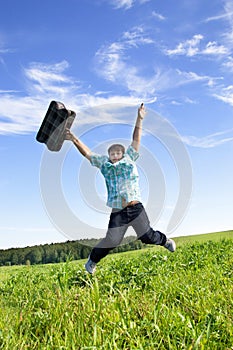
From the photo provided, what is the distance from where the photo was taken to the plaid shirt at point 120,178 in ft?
24.5

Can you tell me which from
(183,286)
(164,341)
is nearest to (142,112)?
(183,286)

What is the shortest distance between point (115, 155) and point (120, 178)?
459 mm

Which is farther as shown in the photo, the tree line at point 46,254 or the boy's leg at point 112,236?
the tree line at point 46,254

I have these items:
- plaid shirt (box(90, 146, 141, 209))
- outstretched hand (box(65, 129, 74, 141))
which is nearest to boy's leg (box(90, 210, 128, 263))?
plaid shirt (box(90, 146, 141, 209))

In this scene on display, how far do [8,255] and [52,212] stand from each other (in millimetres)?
12799

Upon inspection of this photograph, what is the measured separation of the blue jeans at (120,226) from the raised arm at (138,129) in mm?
1087

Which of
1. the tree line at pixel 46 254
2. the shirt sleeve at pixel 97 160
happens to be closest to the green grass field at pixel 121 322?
the shirt sleeve at pixel 97 160

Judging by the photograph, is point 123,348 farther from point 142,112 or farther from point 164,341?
point 142,112

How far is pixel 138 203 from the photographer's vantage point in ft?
24.7

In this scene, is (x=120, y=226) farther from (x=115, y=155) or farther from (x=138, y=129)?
(x=138, y=129)

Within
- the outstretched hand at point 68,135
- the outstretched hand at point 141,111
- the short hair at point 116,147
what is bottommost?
the short hair at point 116,147

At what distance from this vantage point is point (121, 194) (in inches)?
294

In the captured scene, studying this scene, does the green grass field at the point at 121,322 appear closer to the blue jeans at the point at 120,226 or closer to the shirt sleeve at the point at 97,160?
the blue jeans at the point at 120,226

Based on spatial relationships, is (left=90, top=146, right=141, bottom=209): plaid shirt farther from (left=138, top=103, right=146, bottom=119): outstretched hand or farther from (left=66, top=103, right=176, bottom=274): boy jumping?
(left=138, top=103, right=146, bottom=119): outstretched hand
